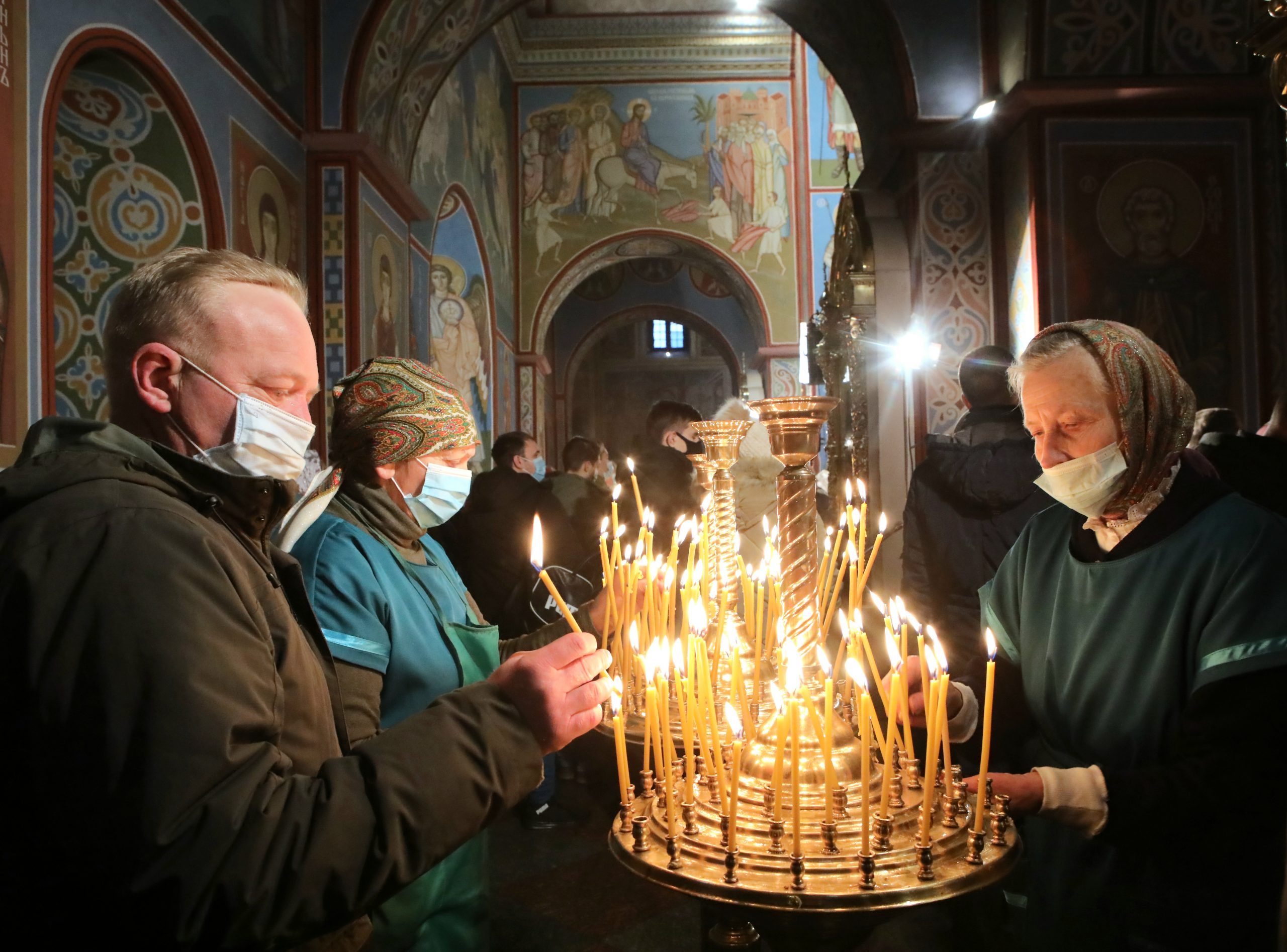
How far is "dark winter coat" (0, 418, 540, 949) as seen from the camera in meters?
0.91

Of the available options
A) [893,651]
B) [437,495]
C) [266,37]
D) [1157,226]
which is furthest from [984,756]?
[266,37]

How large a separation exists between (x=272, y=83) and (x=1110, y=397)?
556 cm

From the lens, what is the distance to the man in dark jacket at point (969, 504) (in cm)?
315

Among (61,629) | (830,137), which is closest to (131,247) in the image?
(61,629)

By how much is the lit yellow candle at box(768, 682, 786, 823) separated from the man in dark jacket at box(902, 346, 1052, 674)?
198 cm

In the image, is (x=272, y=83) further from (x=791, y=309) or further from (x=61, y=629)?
(x=791, y=309)

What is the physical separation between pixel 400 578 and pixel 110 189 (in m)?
3.71

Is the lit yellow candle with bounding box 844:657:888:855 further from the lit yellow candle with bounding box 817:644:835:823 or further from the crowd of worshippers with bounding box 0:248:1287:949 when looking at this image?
the crowd of worshippers with bounding box 0:248:1287:949

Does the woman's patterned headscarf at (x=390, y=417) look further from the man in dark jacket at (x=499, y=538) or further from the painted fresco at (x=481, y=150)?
the painted fresco at (x=481, y=150)

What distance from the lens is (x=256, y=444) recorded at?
123 cm

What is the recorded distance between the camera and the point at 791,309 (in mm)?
16203

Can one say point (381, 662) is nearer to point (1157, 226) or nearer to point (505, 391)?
point (1157, 226)

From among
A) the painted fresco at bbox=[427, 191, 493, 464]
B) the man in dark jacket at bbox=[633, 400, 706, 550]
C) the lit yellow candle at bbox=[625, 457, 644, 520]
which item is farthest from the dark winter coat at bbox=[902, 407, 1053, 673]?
the painted fresco at bbox=[427, 191, 493, 464]

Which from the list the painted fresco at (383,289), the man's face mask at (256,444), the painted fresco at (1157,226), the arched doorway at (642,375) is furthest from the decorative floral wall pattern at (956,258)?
the arched doorway at (642,375)
